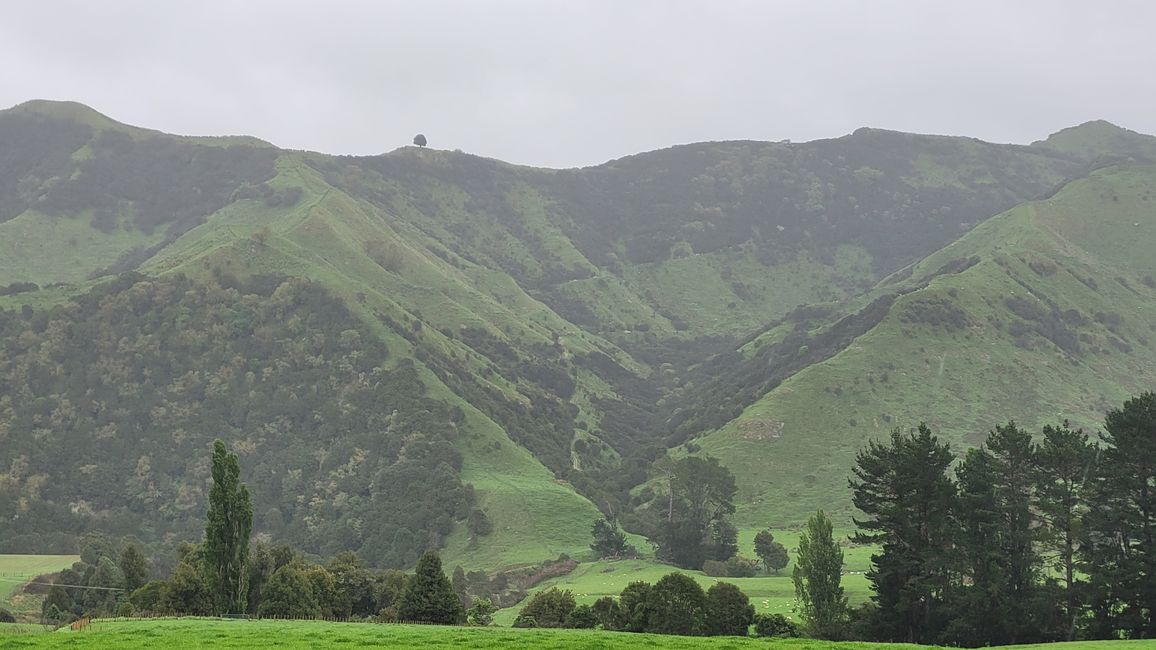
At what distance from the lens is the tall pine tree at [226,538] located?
193 ft

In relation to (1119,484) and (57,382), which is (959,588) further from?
(57,382)

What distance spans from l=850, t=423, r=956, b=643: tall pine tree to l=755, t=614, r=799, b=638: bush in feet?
25.4

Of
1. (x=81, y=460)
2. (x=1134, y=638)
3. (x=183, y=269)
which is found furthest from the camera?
(x=183, y=269)

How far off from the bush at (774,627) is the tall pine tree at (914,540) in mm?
7738

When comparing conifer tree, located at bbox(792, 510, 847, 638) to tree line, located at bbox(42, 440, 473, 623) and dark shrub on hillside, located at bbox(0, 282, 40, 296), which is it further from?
dark shrub on hillside, located at bbox(0, 282, 40, 296)

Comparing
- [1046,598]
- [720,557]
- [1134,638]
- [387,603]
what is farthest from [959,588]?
[720,557]

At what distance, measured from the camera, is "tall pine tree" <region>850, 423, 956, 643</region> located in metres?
57.2

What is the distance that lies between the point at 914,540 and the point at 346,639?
39344 millimetres

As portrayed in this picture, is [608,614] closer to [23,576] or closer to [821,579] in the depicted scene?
[821,579]

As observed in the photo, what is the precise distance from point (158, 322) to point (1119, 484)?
176 meters

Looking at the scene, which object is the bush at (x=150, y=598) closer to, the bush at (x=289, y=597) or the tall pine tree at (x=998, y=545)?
the bush at (x=289, y=597)

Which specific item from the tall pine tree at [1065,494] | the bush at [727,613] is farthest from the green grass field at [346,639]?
the bush at [727,613]

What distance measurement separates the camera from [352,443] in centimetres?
15925

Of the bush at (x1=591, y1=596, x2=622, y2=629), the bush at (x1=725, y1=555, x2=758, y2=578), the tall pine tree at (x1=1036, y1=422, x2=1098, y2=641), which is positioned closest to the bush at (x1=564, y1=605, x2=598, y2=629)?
the bush at (x1=591, y1=596, x2=622, y2=629)
